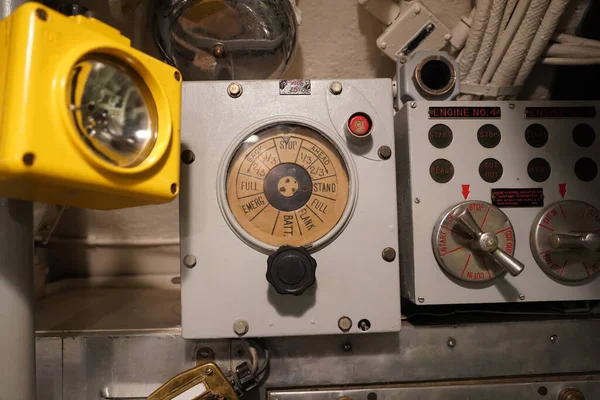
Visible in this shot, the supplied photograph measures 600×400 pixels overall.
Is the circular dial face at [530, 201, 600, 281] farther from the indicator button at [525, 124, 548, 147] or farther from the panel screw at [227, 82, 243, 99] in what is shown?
the panel screw at [227, 82, 243, 99]

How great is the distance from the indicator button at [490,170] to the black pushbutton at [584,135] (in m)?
0.18

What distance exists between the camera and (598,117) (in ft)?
2.73

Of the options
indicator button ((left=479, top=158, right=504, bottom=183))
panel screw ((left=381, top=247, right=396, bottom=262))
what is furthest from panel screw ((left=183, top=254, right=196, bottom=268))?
indicator button ((left=479, top=158, right=504, bottom=183))

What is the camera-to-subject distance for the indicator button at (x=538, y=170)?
2.66 ft

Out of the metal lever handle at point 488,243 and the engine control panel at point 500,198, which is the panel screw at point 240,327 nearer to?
the engine control panel at point 500,198

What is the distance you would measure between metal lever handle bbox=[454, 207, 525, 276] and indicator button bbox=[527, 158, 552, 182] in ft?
0.58

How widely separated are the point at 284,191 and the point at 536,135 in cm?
54

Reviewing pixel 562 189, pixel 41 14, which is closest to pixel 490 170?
pixel 562 189

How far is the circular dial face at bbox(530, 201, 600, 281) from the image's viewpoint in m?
0.79

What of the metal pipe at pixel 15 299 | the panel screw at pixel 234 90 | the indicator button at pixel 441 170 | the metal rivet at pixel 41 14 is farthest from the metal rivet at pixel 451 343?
the metal rivet at pixel 41 14

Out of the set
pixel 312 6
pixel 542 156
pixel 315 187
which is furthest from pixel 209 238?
pixel 312 6

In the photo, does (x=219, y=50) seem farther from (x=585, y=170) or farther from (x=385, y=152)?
(x=585, y=170)

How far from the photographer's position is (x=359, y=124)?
0.77 m

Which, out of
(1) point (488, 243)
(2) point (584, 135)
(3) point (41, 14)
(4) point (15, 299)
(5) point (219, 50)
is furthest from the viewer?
(5) point (219, 50)
